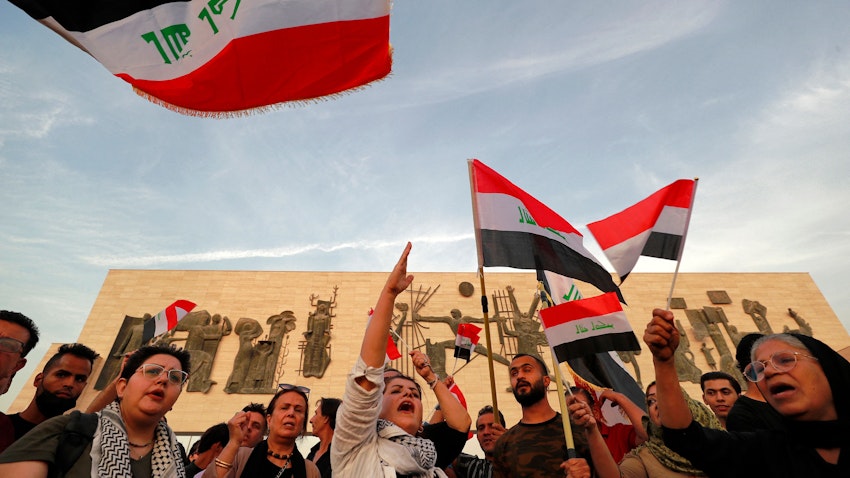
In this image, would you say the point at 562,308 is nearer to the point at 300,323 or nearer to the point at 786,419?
the point at 786,419

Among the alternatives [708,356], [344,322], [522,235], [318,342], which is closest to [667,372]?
[522,235]

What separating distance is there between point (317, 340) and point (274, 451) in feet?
32.5

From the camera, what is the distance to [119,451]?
6.14ft

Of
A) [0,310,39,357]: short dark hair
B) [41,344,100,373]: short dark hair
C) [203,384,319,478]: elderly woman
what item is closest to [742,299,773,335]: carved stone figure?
[203,384,319,478]: elderly woman

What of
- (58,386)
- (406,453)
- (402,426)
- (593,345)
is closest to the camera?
(406,453)

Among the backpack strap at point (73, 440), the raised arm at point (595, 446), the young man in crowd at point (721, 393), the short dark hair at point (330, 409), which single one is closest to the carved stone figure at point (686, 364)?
the young man in crowd at point (721, 393)

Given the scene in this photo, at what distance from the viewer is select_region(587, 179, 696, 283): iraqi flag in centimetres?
321

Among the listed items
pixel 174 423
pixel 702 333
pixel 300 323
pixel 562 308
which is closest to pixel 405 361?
pixel 300 323

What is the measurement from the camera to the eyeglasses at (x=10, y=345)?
2.49m

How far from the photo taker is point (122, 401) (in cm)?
214

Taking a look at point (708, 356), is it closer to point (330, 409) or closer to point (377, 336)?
point (330, 409)

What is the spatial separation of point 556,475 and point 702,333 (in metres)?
12.8

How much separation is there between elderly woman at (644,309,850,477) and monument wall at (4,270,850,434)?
1028 cm

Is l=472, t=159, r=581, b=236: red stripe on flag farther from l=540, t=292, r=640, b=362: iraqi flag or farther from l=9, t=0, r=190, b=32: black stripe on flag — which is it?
l=9, t=0, r=190, b=32: black stripe on flag
